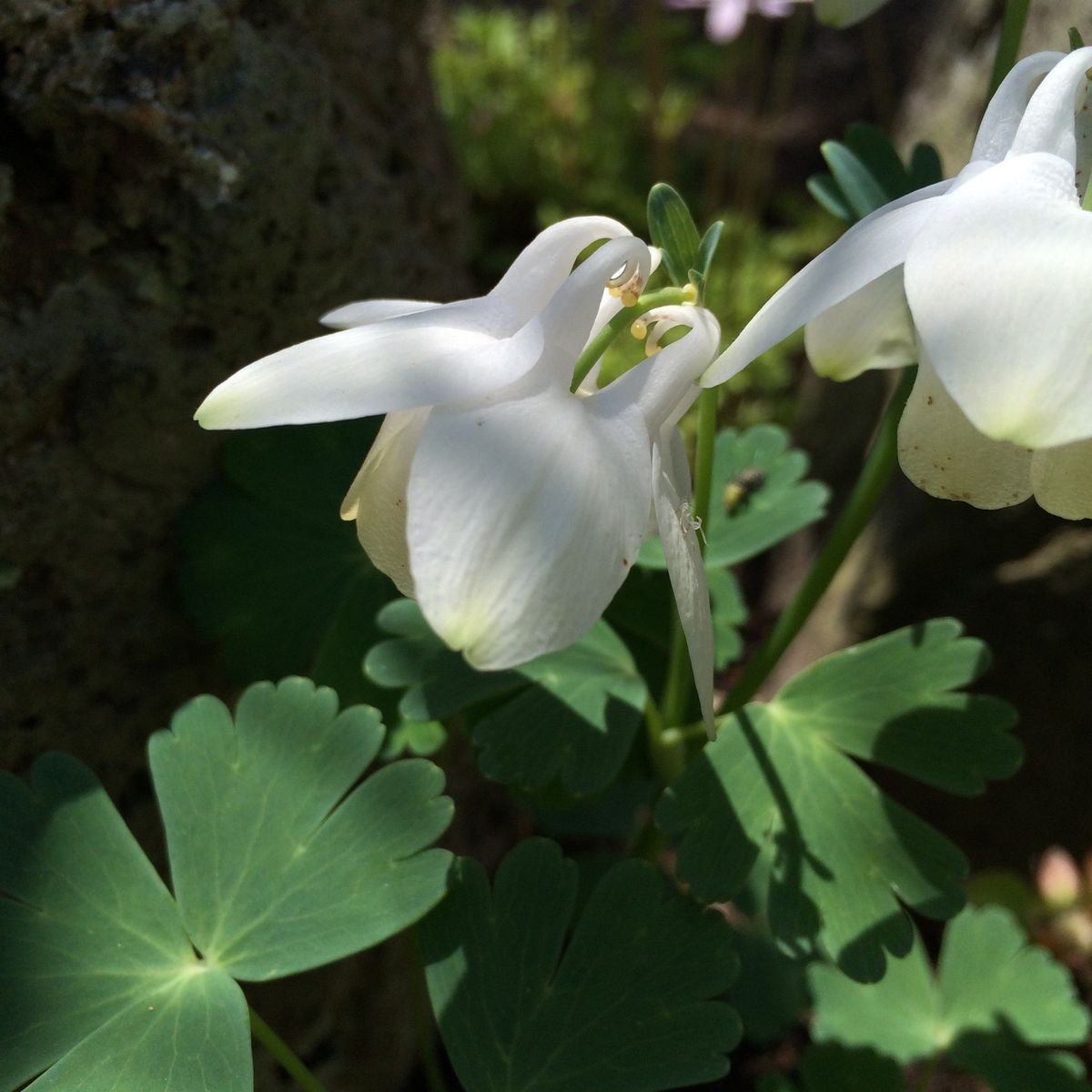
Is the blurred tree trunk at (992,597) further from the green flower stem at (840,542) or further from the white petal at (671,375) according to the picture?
the white petal at (671,375)

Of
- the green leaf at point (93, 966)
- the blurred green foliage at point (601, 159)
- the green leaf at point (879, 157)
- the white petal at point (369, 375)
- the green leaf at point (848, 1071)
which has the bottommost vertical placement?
the green leaf at point (848, 1071)

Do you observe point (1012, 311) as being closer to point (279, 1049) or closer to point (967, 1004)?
point (279, 1049)

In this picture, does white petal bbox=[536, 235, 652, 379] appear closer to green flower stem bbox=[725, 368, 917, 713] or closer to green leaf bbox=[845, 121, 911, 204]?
green flower stem bbox=[725, 368, 917, 713]

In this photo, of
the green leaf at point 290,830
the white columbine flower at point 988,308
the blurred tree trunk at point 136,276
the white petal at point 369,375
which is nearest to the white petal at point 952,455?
the white columbine flower at point 988,308

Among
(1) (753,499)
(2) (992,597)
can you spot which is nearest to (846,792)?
(1) (753,499)

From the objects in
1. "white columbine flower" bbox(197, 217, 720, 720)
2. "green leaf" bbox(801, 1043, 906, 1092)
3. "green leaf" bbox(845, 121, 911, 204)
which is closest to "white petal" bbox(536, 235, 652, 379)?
"white columbine flower" bbox(197, 217, 720, 720)

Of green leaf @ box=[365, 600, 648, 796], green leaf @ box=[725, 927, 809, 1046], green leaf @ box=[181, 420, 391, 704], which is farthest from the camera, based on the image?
green leaf @ box=[725, 927, 809, 1046]

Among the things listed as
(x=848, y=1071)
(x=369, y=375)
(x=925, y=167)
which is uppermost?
(x=369, y=375)
